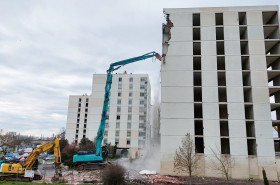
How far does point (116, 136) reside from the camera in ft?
226

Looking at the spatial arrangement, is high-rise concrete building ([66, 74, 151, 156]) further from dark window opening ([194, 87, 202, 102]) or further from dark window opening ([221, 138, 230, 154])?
dark window opening ([221, 138, 230, 154])

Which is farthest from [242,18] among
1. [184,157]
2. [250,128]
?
[184,157]

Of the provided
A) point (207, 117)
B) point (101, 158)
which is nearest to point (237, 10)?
point (207, 117)

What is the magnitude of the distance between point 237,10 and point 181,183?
1002 inches

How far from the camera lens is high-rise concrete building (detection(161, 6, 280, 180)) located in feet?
91.8

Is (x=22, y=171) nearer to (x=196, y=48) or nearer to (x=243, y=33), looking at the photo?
(x=196, y=48)

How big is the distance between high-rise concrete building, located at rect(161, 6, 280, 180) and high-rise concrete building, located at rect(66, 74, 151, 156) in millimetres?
38096

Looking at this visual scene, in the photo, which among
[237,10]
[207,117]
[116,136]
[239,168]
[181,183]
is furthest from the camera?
[116,136]

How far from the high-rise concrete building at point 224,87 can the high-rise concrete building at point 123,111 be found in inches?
1500

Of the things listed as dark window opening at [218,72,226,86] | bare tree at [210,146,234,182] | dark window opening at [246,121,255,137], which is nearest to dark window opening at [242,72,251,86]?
dark window opening at [218,72,226,86]

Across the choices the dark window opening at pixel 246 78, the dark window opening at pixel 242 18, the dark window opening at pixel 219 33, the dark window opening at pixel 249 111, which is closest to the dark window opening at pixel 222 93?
the dark window opening at pixel 246 78

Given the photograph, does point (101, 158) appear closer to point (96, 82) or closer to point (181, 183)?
point (181, 183)

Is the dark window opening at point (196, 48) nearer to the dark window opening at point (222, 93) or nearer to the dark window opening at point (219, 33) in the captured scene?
the dark window opening at point (219, 33)

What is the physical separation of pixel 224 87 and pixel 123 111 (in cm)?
4451
